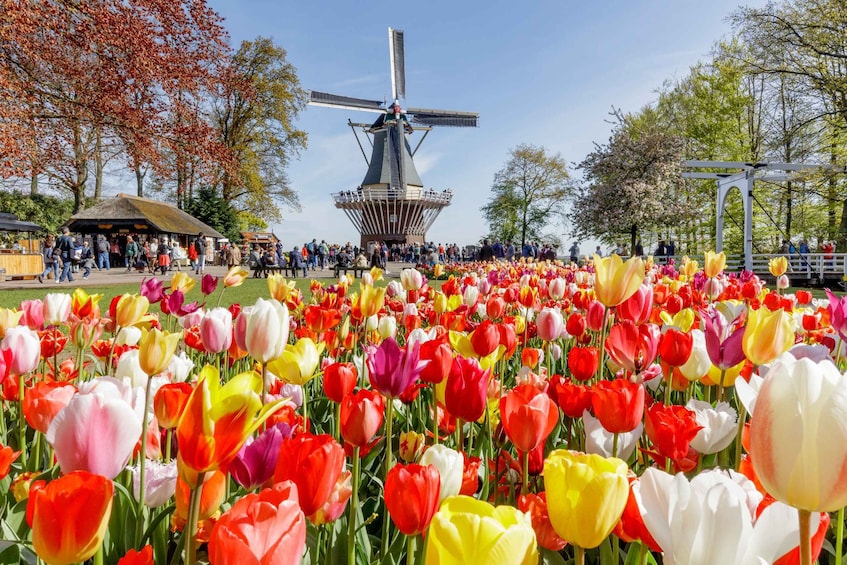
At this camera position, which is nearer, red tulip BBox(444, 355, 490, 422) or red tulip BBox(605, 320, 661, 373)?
red tulip BBox(444, 355, 490, 422)

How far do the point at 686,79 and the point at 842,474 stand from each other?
103ft

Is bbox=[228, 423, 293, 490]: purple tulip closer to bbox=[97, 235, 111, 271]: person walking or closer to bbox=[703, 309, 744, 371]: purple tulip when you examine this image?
bbox=[703, 309, 744, 371]: purple tulip

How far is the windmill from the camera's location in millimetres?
39125

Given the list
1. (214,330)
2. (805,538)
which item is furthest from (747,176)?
(805,538)

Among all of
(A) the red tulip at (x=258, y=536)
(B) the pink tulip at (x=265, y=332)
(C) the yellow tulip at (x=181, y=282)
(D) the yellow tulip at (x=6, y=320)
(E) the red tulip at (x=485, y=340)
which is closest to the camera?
(A) the red tulip at (x=258, y=536)

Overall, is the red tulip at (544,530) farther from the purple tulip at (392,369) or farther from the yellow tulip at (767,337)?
the yellow tulip at (767,337)

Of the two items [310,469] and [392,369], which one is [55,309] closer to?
[392,369]

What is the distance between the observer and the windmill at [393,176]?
128ft

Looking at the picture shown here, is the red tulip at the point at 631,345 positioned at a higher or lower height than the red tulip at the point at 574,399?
higher

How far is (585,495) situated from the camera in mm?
669

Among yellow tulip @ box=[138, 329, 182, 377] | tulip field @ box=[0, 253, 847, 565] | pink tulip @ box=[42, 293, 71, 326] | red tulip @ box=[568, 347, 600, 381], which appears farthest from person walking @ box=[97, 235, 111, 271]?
red tulip @ box=[568, 347, 600, 381]

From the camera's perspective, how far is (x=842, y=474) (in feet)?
1.69

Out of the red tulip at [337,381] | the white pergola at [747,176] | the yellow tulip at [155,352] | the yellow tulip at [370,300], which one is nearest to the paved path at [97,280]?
the white pergola at [747,176]

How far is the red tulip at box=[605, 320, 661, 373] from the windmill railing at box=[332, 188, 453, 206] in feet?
124
